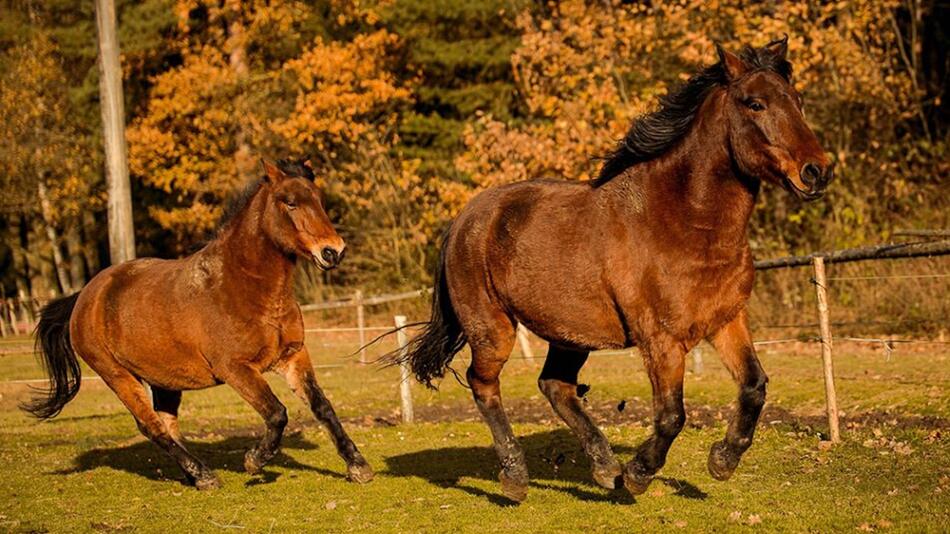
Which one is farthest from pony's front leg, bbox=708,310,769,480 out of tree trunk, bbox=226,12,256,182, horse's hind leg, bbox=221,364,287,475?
tree trunk, bbox=226,12,256,182

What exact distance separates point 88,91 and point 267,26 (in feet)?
18.3

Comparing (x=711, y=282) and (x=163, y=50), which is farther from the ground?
(x=163, y=50)

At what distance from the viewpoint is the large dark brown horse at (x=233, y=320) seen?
9.13 metres

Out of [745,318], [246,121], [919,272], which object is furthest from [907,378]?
[246,121]

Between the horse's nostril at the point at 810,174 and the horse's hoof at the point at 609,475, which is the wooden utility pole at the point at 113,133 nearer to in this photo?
the horse's hoof at the point at 609,475

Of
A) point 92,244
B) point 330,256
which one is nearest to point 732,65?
point 330,256

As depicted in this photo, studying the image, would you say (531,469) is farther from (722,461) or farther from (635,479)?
(722,461)

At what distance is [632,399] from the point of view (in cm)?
1410

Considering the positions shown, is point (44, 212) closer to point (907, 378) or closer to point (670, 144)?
point (907, 378)

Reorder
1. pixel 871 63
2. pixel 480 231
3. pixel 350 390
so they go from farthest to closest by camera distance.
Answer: pixel 871 63 → pixel 350 390 → pixel 480 231

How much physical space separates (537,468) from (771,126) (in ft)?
12.8

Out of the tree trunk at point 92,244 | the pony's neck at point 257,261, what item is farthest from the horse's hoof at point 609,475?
the tree trunk at point 92,244

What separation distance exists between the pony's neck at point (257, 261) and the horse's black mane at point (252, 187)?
0.09 metres

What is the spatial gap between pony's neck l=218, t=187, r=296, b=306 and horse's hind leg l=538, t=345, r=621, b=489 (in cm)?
238
